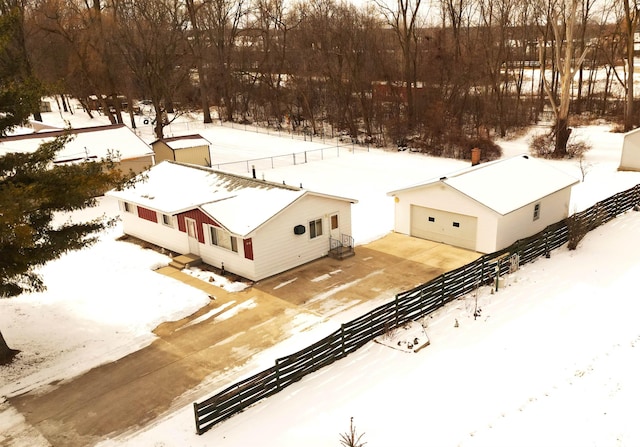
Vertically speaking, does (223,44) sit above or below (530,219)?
above

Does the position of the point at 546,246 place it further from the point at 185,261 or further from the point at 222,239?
the point at 185,261

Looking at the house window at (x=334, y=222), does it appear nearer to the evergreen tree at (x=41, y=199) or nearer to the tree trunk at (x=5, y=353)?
the evergreen tree at (x=41, y=199)

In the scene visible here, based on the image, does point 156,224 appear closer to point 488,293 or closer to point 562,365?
point 488,293

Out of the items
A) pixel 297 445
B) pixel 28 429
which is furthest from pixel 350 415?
pixel 28 429

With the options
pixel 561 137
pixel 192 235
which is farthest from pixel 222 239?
pixel 561 137

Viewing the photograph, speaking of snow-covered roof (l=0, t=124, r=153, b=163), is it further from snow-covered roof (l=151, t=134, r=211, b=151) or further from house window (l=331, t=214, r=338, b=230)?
house window (l=331, t=214, r=338, b=230)

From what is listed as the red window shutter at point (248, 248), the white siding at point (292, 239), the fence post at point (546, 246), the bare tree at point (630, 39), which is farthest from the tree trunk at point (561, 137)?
the red window shutter at point (248, 248)

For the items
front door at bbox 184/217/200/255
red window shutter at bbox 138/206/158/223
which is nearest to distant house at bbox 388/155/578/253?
front door at bbox 184/217/200/255
